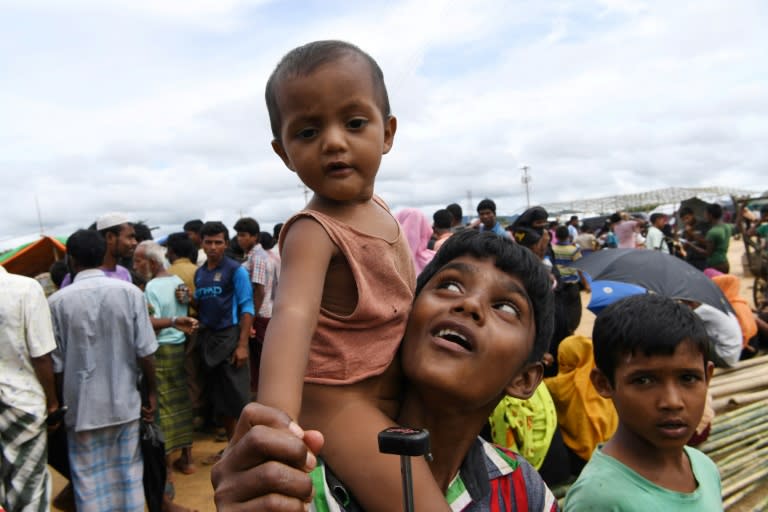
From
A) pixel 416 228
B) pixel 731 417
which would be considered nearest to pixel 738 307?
pixel 731 417

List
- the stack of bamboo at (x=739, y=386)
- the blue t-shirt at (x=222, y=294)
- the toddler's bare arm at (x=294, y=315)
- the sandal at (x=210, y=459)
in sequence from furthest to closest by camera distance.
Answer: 1. the sandal at (x=210, y=459)
2. the stack of bamboo at (x=739, y=386)
3. the blue t-shirt at (x=222, y=294)
4. the toddler's bare arm at (x=294, y=315)

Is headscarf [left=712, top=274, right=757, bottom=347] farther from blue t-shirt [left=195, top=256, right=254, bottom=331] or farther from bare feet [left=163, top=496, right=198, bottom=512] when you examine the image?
bare feet [left=163, top=496, right=198, bottom=512]

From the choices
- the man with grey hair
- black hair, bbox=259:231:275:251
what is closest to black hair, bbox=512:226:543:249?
the man with grey hair

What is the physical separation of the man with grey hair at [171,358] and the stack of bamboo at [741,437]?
438cm

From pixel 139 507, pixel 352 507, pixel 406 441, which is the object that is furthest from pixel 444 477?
pixel 139 507

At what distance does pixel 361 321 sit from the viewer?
1.27 m

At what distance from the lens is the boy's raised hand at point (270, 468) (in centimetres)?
83

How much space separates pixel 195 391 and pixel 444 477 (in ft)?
16.3

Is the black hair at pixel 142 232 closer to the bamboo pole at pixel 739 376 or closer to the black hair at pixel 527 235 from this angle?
the black hair at pixel 527 235

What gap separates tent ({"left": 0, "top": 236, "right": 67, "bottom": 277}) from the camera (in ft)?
25.9

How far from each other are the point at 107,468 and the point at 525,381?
3457 mm

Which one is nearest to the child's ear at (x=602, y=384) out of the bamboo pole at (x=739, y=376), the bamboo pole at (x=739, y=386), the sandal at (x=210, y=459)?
the bamboo pole at (x=739, y=386)

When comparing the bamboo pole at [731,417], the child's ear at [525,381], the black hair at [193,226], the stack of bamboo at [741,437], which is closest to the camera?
the child's ear at [525,381]

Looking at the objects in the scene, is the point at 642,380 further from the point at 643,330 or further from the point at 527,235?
the point at 527,235
